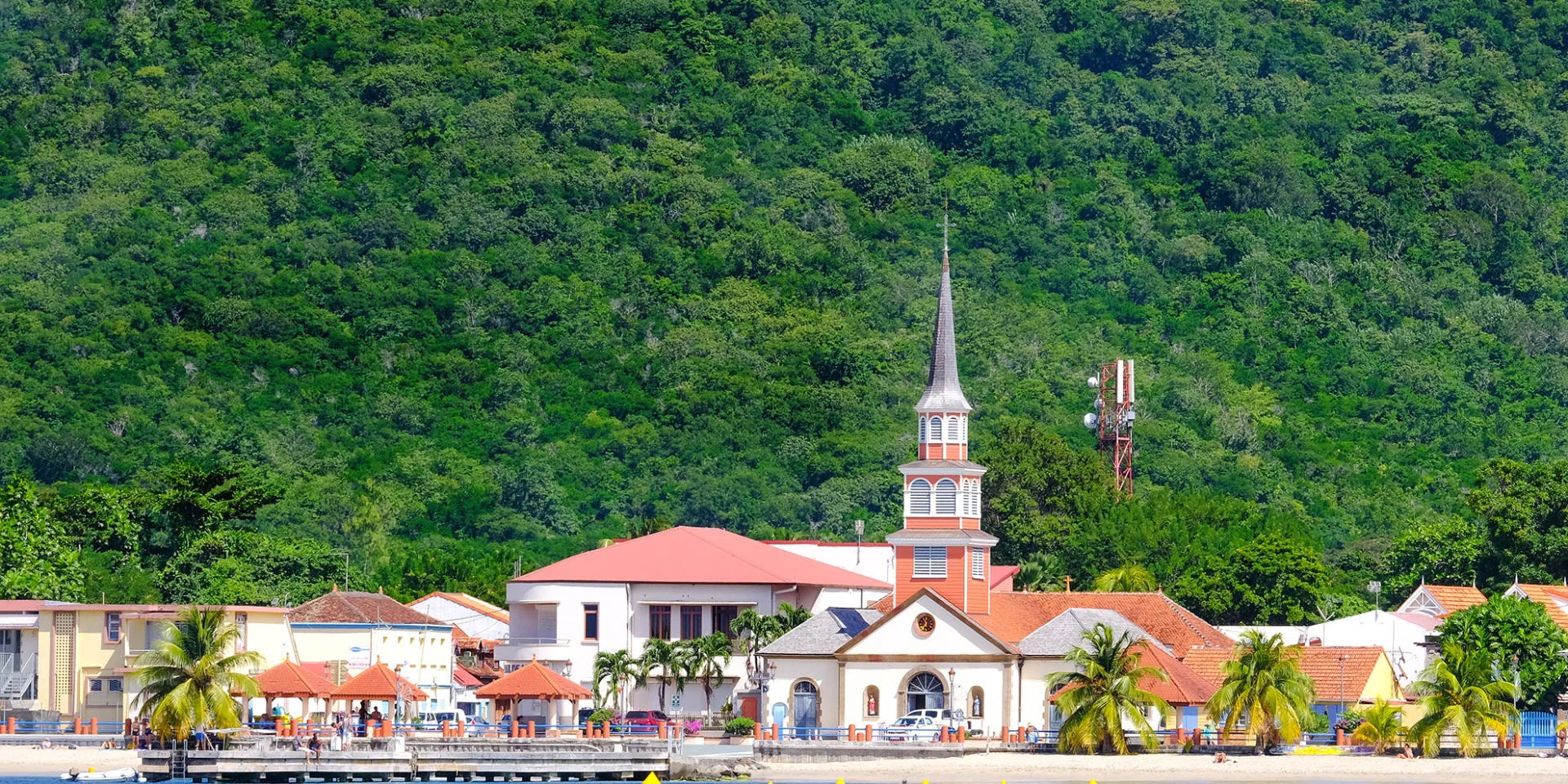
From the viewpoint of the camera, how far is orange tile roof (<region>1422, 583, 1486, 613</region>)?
100125 millimetres

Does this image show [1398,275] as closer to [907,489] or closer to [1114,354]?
[1114,354]

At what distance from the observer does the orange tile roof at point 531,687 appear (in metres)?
82.2

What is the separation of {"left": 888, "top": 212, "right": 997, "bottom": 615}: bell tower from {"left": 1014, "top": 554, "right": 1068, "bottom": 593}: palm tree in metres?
20.2

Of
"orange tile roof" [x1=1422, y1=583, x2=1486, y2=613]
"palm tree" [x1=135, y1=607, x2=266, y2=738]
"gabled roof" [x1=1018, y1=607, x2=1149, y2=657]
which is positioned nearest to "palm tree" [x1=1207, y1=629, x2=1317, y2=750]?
"gabled roof" [x1=1018, y1=607, x2=1149, y2=657]

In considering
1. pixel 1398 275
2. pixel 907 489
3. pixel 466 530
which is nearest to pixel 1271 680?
pixel 907 489

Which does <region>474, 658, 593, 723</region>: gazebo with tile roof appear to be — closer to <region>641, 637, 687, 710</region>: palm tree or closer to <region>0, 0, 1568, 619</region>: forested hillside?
<region>641, 637, 687, 710</region>: palm tree

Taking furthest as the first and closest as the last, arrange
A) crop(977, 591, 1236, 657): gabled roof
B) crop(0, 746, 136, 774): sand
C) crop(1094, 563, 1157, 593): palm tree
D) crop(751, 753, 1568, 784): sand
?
1. crop(1094, 563, 1157, 593): palm tree
2. crop(977, 591, 1236, 657): gabled roof
3. crop(0, 746, 136, 774): sand
4. crop(751, 753, 1568, 784): sand

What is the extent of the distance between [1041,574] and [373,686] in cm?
3879

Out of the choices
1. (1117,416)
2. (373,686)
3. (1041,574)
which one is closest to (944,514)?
(373,686)

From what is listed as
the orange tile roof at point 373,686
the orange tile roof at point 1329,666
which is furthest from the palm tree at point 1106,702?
the orange tile roof at point 373,686

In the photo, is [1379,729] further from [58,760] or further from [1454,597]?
[58,760]

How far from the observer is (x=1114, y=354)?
174 metres

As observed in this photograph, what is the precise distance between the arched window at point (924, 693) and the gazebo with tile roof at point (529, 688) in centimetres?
1002

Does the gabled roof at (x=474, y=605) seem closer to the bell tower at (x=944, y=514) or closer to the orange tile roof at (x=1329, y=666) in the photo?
the bell tower at (x=944, y=514)
